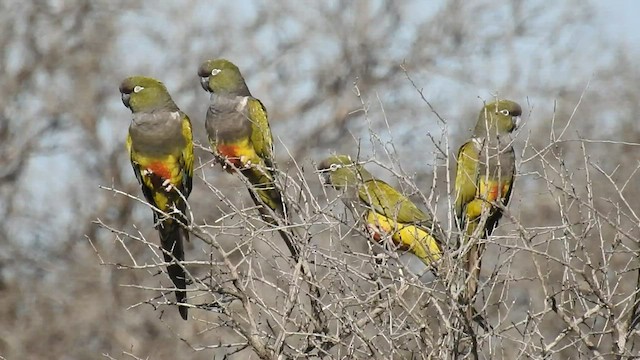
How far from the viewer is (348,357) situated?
574 cm

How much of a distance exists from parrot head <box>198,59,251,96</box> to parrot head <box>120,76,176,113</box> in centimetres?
33

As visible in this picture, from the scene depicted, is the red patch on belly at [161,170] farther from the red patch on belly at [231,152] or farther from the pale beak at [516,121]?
the pale beak at [516,121]

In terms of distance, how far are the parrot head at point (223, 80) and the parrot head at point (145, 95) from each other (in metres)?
0.33

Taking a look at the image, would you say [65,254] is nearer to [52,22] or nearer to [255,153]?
[52,22]

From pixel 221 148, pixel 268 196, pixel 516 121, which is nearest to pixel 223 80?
pixel 221 148

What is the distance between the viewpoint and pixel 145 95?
26.7ft

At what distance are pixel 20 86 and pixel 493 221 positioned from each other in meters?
14.9

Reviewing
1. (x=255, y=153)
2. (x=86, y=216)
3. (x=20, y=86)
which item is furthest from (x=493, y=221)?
(x=20, y=86)

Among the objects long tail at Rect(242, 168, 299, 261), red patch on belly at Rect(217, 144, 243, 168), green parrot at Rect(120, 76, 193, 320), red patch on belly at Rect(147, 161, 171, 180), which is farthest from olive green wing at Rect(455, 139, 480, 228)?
red patch on belly at Rect(147, 161, 171, 180)

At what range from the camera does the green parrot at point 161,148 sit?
799 centimetres

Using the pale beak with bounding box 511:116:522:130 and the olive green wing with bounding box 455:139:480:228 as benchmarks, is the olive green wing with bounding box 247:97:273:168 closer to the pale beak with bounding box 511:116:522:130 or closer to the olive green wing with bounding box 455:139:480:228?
the olive green wing with bounding box 455:139:480:228

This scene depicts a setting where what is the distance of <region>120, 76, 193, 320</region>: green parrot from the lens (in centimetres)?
799

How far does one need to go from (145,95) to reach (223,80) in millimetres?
533

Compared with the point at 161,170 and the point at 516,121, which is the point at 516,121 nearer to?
the point at 516,121
